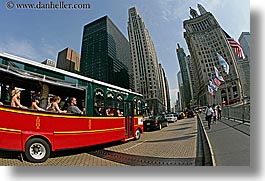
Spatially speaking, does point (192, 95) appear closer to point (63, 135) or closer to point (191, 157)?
point (191, 157)

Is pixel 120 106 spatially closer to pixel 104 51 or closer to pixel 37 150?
pixel 104 51

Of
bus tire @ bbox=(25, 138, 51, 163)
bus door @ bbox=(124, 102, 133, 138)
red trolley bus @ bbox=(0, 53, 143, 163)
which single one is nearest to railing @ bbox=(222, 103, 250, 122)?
red trolley bus @ bbox=(0, 53, 143, 163)

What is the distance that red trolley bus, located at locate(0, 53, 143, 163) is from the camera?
2.27m

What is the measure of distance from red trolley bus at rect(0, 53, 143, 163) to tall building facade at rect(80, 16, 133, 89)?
230 mm

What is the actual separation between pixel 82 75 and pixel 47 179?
141 centimetres

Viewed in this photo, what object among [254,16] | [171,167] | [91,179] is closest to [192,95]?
[171,167]

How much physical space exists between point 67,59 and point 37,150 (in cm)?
118

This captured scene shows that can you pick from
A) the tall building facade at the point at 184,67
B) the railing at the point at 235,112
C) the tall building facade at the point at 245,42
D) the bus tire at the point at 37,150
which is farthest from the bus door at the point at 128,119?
the tall building facade at the point at 245,42

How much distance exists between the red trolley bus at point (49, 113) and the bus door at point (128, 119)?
46cm

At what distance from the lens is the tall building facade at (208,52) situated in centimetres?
276

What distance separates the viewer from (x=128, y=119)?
3887mm

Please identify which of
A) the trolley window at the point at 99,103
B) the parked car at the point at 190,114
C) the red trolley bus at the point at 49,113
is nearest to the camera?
the red trolley bus at the point at 49,113

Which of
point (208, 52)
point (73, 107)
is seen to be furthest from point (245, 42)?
point (73, 107)

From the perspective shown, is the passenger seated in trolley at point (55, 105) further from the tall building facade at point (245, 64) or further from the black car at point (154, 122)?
the tall building facade at point (245, 64)
